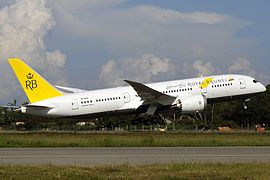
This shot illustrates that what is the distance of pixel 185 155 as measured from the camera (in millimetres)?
23219

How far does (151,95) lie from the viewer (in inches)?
2024

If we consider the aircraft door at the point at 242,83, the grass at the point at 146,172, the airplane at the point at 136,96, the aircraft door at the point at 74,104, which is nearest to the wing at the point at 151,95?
the airplane at the point at 136,96

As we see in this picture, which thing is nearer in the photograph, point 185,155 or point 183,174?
point 183,174

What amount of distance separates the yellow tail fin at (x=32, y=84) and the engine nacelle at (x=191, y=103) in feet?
40.0

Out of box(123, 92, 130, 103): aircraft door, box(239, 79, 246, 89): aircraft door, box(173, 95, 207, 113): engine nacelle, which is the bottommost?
box(173, 95, 207, 113): engine nacelle

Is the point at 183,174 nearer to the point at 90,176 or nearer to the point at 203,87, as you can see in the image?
the point at 90,176

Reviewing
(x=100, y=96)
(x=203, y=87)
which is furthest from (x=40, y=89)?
(x=203, y=87)

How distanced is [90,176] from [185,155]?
890 cm

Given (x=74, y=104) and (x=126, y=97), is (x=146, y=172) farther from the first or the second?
(x=126, y=97)

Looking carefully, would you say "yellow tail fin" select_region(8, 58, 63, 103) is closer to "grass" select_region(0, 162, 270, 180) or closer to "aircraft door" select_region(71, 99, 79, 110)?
"aircraft door" select_region(71, 99, 79, 110)

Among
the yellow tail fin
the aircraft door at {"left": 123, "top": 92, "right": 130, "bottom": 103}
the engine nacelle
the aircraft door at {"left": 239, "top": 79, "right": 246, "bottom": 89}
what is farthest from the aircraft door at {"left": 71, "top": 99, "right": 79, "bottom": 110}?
the aircraft door at {"left": 239, "top": 79, "right": 246, "bottom": 89}

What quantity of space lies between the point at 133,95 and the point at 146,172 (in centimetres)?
3663

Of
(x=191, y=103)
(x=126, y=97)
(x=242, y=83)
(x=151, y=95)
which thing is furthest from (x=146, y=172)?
(x=126, y=97)

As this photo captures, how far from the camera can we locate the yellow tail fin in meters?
52.7
